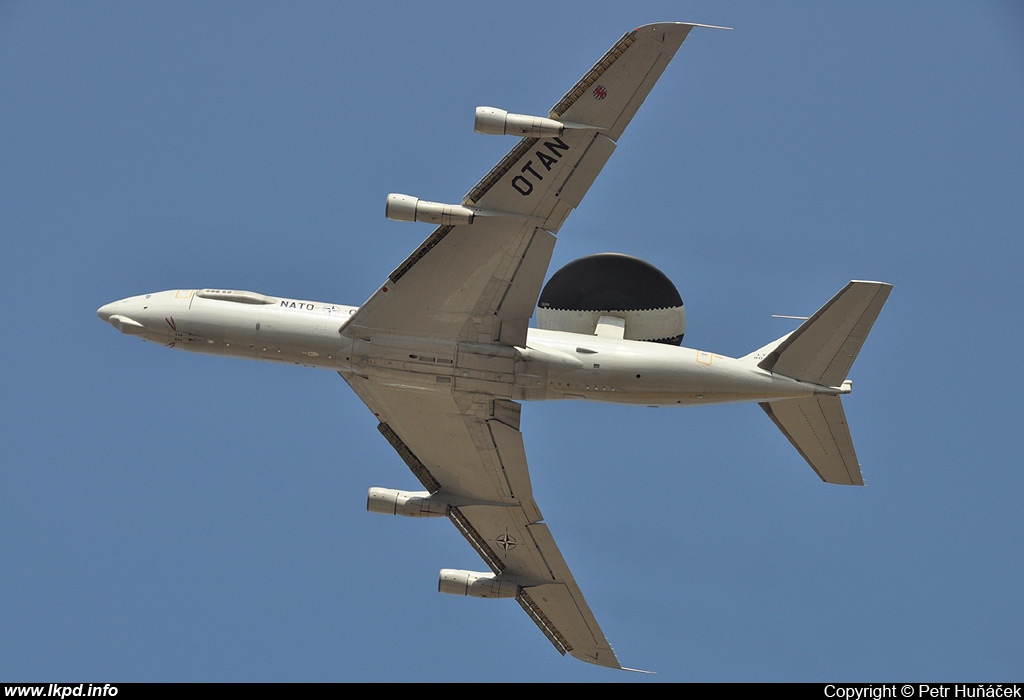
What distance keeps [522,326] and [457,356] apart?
2.60 metres

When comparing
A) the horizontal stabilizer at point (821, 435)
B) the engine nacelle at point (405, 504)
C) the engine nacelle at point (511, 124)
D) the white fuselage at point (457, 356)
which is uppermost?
the engine nacelle at point (511, 124)

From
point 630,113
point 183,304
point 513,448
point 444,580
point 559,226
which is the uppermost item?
point 630,113

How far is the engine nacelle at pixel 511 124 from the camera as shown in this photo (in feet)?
129

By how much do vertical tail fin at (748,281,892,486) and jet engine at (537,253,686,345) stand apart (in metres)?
4.06

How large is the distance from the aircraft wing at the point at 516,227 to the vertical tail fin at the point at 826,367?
30.1ft

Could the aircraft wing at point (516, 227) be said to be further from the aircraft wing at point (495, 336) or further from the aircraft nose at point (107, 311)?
the aircraft nose at point (107, 311)

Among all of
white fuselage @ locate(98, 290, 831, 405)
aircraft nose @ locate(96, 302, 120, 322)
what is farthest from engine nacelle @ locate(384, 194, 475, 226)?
aircraft nose @ locate(96, 302, 120, 322)

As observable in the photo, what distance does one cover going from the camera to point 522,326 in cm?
4328

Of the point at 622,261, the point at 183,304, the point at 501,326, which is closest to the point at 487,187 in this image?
the point at 501,326

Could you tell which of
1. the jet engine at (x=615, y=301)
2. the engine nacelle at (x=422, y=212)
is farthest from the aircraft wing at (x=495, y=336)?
the jet engine at (x=615, y=301)

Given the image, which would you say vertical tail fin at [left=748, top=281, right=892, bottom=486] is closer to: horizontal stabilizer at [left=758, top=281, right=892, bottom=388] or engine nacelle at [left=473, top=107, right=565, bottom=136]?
horizontal stabilizer at [left=758, top=281, right=892, bottom=388]

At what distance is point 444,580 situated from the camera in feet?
163

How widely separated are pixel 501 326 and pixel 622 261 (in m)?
6.53

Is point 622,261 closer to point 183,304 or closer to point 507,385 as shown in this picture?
point 507,385
